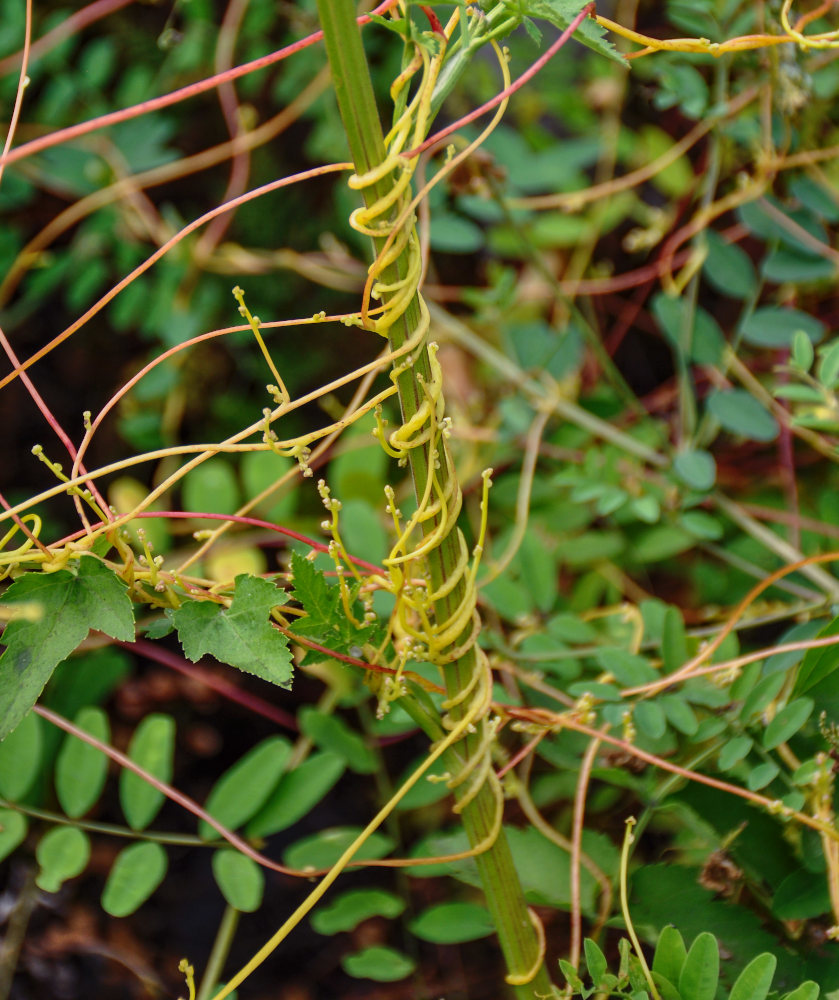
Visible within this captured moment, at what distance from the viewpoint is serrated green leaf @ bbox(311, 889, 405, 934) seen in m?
0.69

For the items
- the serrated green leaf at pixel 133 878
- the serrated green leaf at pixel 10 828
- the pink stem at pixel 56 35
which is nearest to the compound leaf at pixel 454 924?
the serrated green leaf at pixel 133 878

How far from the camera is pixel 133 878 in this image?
65 centimetres

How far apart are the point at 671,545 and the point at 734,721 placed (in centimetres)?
34

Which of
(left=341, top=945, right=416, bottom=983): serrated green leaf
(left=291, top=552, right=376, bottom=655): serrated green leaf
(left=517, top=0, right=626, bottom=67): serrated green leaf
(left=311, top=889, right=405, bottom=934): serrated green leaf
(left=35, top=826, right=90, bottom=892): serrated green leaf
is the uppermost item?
(left=517, top=0, right=626, bottom=67): serrated green leaf

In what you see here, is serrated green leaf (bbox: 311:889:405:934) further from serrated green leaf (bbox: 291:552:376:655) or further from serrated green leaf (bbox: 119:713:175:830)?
serrated green leaf (bbox: 291:552:376:655)

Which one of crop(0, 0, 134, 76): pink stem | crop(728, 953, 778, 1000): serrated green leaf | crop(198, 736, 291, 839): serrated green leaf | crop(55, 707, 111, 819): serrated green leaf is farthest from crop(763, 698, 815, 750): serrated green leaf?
crop(0, 0, 134, 76): pink stem

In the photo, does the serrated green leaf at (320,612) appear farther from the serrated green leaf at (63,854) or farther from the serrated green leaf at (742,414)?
the serrated green leaf at (742,414)

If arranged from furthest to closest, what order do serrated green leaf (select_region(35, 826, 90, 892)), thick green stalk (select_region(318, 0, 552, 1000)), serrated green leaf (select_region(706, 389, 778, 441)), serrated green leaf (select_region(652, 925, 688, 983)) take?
serrated green leaf (select_region(706, 389, 778, 441)) < serrated green leaf (select_region(35, 826, 90, 892)) < serrated green leaf (select_region(652, 925, 688, 983)) < thick green stalk (select_region(318, 0, 552, 1000))

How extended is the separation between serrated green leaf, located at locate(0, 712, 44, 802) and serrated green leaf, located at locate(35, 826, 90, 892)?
46 millimetres

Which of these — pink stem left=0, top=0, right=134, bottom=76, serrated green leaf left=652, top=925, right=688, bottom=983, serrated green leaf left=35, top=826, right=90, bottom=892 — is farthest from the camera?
pink stem left=0, top=0, right=134, bottom=76

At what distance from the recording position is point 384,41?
1.21 meters

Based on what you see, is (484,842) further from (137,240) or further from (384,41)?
(384,41)

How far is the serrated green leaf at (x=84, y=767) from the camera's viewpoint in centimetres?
68

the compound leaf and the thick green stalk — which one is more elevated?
the thick green stalk
